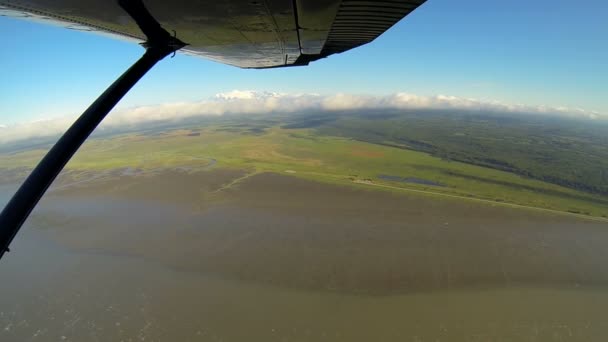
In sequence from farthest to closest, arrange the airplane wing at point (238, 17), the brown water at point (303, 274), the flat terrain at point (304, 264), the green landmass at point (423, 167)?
Result: the green landmass at point (423, 167), the flat terrain at point (304, 264), the brown water at point (303, 274), the airplane wing at point (238, 17)

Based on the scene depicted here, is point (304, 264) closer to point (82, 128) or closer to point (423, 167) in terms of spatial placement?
point (82, 128)

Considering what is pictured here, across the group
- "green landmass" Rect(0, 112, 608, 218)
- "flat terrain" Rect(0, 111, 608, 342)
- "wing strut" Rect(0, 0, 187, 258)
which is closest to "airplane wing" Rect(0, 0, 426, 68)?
"wing strut" Rect(0, 0, 187, 258)

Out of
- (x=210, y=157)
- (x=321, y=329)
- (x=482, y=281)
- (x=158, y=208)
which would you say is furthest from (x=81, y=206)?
(x=482, y=281)

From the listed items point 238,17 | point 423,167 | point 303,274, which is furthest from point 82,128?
point 423,167

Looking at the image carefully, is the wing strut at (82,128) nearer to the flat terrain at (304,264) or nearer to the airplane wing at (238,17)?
the airplane wing at (238,17)

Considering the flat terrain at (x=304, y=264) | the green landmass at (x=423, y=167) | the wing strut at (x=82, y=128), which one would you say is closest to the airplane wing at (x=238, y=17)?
the wing strut at (x=82, y=128)
